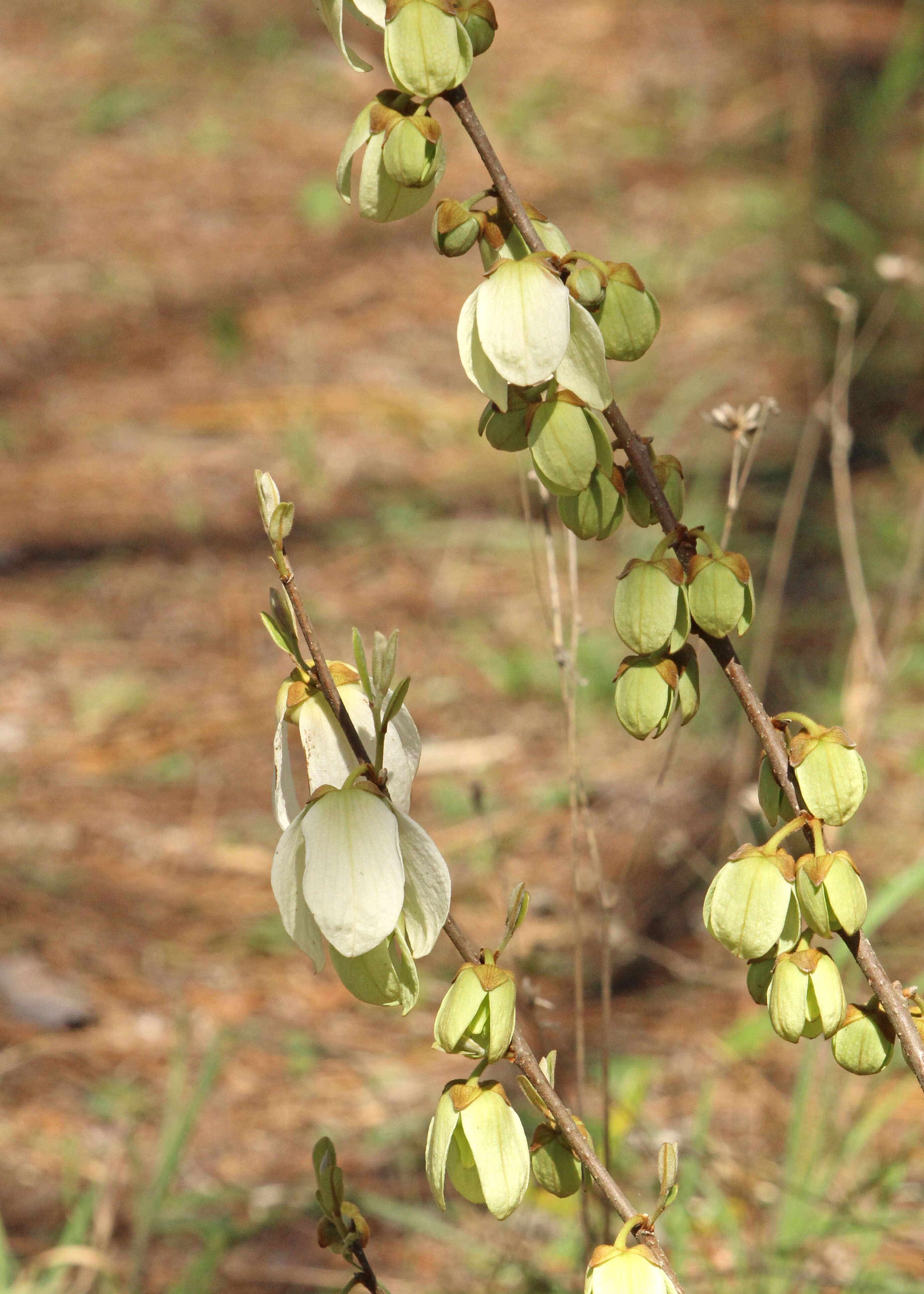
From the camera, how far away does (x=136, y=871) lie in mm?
1854

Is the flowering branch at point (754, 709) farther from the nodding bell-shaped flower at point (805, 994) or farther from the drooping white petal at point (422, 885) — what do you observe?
the drooping white petal at point (422, 885)

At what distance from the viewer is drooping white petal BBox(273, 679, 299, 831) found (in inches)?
20.2

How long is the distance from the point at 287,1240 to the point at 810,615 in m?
1.36

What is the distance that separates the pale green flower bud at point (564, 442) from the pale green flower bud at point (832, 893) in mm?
194

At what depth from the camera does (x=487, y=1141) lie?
0.53m

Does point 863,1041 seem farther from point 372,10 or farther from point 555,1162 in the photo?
point 372,10

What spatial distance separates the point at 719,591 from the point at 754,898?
135mm

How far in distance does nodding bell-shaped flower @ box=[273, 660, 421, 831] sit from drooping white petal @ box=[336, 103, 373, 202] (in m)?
0.21

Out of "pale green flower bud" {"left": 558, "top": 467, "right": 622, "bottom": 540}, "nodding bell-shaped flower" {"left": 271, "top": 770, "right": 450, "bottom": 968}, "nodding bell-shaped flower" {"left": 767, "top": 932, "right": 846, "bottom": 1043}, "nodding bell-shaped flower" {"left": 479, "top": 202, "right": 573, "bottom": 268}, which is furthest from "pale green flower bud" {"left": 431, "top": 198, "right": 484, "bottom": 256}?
"nodding bell-shaped flower" {"left": 767, "top": 932, "right": 846, "bottom": 1043}

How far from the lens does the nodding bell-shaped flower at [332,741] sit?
521 mm

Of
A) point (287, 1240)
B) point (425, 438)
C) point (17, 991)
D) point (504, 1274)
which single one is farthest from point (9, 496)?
point (504, 1274)

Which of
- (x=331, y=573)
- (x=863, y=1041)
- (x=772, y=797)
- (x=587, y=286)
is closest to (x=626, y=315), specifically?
(x=587, y=286)

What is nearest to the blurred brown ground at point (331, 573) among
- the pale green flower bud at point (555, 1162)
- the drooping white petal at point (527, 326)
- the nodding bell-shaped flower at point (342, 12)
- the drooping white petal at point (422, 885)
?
the pale green flower bud at point (555, 1162)

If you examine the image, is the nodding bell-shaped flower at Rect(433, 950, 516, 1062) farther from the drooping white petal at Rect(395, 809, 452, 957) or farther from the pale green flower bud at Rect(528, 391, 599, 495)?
the pale green flower bud at Rect(528, 391, 599, 495)
